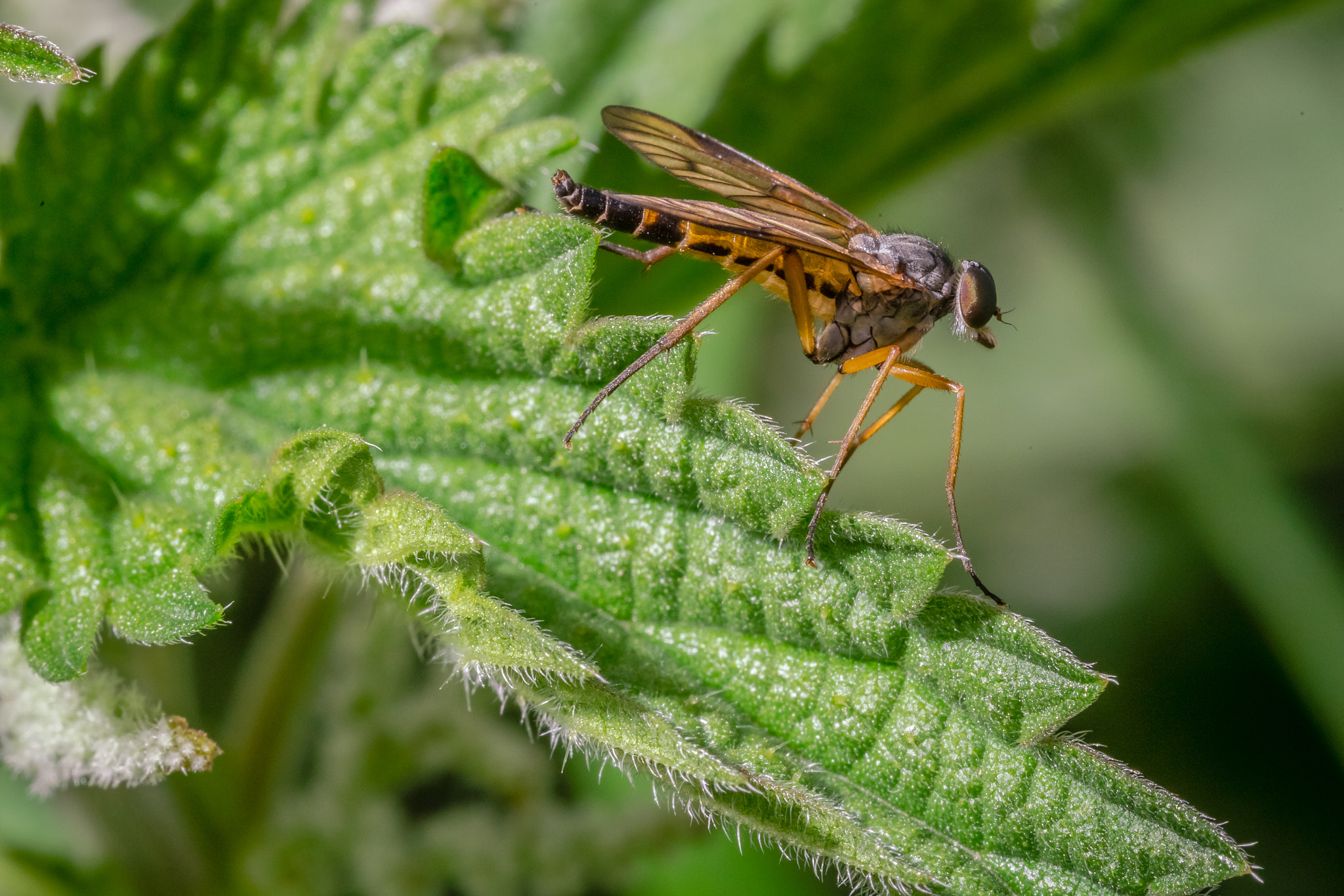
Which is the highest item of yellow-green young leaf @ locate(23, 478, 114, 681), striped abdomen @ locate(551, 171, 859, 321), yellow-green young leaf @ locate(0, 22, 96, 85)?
striped abdomen @ locate(551, 171, 859, 321)

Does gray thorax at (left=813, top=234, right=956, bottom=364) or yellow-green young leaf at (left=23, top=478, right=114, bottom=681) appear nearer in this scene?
yellow-green young leaf at (left=23, top=478, right=114, bottom=681)

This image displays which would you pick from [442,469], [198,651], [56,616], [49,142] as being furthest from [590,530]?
[198,651]

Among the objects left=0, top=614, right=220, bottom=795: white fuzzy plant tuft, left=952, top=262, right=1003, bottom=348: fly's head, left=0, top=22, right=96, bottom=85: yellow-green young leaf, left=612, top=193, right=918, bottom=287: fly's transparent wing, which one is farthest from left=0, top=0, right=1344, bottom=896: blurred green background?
left=0, top=22, right=96, bottom=85: yellow-green young leaf

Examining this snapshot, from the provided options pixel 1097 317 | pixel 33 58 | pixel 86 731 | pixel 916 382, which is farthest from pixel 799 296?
pixel 1097 317

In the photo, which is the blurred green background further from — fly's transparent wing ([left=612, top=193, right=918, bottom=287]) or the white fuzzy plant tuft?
the white fuzzy plant tuft

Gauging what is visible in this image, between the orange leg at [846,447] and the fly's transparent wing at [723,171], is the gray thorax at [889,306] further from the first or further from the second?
the orange leg at [846,447]

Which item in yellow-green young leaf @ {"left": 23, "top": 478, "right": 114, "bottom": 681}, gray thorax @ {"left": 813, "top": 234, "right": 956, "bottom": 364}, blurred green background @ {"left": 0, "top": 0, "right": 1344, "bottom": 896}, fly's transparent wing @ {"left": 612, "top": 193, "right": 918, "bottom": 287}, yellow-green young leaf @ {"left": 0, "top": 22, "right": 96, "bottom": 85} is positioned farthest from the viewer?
blurred green background @ {"left": 0, "top": 0, "right": 1344, "bottom": 896}

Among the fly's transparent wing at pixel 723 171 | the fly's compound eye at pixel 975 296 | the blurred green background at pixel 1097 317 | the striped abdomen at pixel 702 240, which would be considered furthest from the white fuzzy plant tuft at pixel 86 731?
the fly's compound eye at pixel 975 296
